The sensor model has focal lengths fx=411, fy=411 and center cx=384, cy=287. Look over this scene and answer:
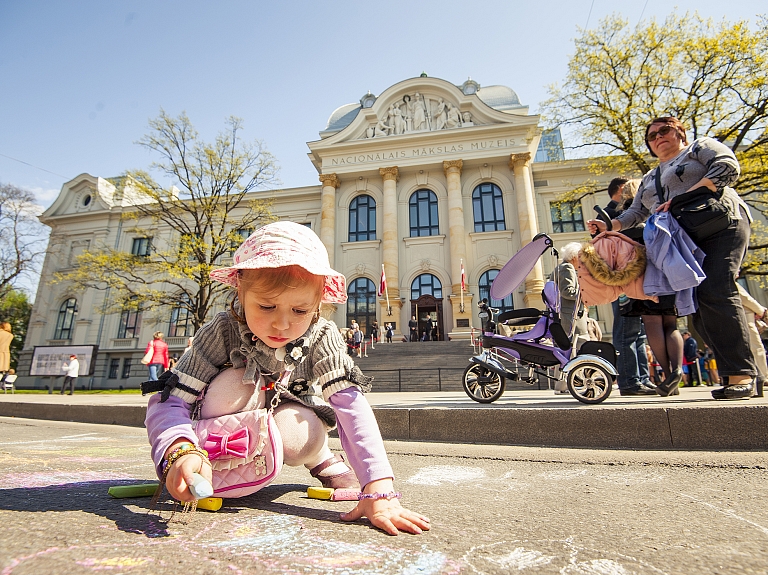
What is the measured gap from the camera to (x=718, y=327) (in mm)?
2980

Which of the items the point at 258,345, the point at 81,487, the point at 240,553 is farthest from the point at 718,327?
the point at 81,487

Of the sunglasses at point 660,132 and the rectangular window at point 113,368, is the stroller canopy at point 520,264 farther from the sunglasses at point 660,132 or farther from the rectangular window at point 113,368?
the rectangular window at point 113,368

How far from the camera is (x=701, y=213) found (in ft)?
9.64

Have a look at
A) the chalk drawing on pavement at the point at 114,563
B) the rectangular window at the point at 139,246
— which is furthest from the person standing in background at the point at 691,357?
the rectangular window at the point at 139,246

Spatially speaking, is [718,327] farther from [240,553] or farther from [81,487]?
[81,487]

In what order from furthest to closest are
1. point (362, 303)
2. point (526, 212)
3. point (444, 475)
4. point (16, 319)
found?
point (16, 319) < point (362, 303) < point (526, 212) < point (444, 475)

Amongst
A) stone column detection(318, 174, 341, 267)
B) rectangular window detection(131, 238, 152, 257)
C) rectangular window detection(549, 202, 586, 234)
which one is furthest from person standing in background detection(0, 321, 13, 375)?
rectangular window detection(549, 202, 586, 234)

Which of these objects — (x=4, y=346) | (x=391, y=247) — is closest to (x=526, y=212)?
(x=391, y=247)

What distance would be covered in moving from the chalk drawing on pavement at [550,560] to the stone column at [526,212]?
2190 cm

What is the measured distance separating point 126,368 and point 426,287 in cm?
2013

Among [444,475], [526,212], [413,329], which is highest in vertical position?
[526,212]

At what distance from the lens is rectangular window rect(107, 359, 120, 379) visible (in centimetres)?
2681

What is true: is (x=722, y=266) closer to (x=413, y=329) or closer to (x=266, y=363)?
(x=266, y=363)

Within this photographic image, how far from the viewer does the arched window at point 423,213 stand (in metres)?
25.2
